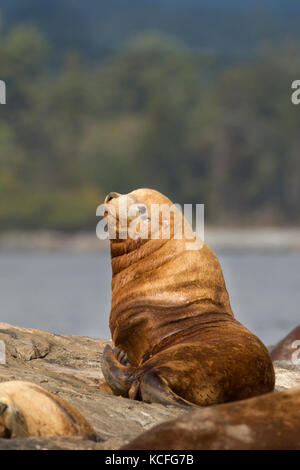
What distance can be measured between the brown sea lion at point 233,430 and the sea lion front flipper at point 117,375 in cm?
198

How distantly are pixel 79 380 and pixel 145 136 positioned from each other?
5731 centimetres

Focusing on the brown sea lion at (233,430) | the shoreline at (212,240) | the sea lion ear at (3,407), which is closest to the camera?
the brown sea lion at (233,430)

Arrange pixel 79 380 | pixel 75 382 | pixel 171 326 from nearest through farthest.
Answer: pixel 171 326
pixel 75 382
pixel 79 380

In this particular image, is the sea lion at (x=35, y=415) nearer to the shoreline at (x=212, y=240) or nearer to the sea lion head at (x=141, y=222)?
the sea lion head at (x=141, y=222)

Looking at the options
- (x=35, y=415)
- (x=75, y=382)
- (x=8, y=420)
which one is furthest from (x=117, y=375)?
(x=8, y=420)

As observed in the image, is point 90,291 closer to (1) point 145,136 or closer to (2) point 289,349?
(2) point 289,349

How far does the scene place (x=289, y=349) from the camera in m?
8.90

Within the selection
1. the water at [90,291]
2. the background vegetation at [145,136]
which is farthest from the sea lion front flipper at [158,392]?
the background vegetation at [145,136]

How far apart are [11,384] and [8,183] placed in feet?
177

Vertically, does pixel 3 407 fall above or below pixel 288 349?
above

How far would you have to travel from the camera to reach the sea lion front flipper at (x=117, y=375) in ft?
18.4

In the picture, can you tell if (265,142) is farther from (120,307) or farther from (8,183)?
(120,307)

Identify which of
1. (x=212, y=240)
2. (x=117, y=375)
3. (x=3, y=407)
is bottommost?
(x=117, y=375)

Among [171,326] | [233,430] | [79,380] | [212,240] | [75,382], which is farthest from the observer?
[212,240]
